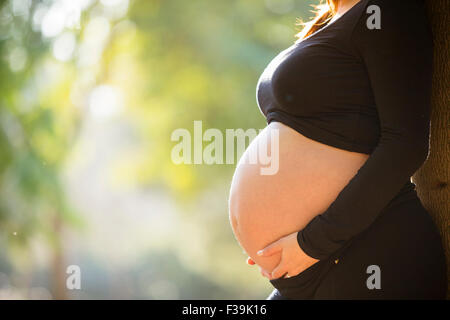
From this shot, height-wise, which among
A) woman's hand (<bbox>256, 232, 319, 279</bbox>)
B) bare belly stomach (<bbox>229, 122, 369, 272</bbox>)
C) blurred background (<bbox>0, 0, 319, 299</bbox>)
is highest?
blurred background (<bbox>0, 0, 319, 299</bbox>)

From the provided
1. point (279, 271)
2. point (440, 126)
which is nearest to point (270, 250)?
point (279, 271)

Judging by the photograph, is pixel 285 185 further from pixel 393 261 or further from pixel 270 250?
pixel 393 261

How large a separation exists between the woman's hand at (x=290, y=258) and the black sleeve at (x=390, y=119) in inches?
1.9

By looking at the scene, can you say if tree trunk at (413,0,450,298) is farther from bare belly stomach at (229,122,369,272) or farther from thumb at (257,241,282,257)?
thumb at (257,241,282,257)

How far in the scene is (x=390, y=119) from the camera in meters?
1.08

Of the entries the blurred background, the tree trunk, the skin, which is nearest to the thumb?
the skin

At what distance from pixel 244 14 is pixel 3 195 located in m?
4.05

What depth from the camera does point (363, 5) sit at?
1.16m

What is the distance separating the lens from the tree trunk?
49.3 inches

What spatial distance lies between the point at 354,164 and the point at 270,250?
29 cm

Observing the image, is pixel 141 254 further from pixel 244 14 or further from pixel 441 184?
pixel 441 184

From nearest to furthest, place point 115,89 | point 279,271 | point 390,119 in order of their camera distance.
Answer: point 390,119 < point 279,271 < point 115,89

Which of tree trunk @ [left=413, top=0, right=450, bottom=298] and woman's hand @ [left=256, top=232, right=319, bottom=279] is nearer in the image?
woman's hand @ [left=256, top=232, right=319, bottom=279]

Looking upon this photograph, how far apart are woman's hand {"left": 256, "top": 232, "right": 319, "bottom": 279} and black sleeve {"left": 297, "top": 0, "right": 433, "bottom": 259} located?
1.9 inches
